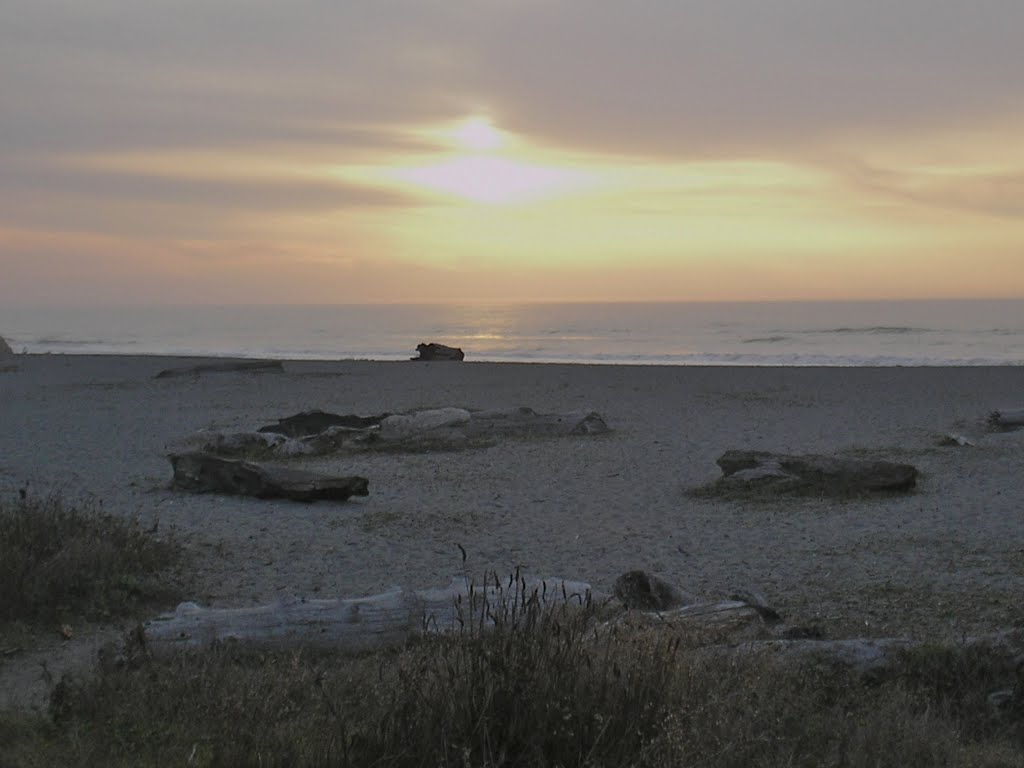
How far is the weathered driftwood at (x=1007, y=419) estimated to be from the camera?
681 inches

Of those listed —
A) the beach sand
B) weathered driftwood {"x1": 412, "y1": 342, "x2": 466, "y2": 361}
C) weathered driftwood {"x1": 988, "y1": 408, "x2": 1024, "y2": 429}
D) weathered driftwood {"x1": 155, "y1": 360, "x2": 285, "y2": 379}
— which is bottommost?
the beach sand

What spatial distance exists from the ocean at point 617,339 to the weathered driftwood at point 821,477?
2846cm

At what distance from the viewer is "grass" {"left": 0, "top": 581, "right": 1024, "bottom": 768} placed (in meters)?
3.68

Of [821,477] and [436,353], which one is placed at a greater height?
[436,353]

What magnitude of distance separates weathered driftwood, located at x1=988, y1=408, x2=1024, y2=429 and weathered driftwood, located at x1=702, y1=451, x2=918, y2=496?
619 cm

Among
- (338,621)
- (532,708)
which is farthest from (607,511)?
(532,708)

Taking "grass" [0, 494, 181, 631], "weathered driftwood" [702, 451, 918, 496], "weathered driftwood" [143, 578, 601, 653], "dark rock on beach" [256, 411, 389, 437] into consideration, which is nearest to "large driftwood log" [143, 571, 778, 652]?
"weathered driftwood" [143, 578, 601, 653]

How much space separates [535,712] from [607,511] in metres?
7.62

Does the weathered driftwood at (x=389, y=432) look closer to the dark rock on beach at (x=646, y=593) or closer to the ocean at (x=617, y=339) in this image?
the dark rock on beach at (x=646, y=593)

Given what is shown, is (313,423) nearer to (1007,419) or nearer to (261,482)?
(261,482)

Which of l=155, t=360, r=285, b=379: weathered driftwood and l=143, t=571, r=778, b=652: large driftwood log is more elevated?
l=155, t=360, r=285, b=379: weathered driftwood

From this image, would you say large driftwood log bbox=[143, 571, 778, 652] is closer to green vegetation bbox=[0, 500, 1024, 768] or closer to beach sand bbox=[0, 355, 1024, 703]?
green vegetation bbox=[0, 500, 1024, 768]

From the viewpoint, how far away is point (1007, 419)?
17.4 meters

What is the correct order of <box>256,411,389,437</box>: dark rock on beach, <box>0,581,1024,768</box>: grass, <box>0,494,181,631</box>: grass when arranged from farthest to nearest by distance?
<box>256,411,389,437</box>: dark rock on beach → <box>0,494,181,631</box>: grass → <box>0,581,1024,768</box>: grass
